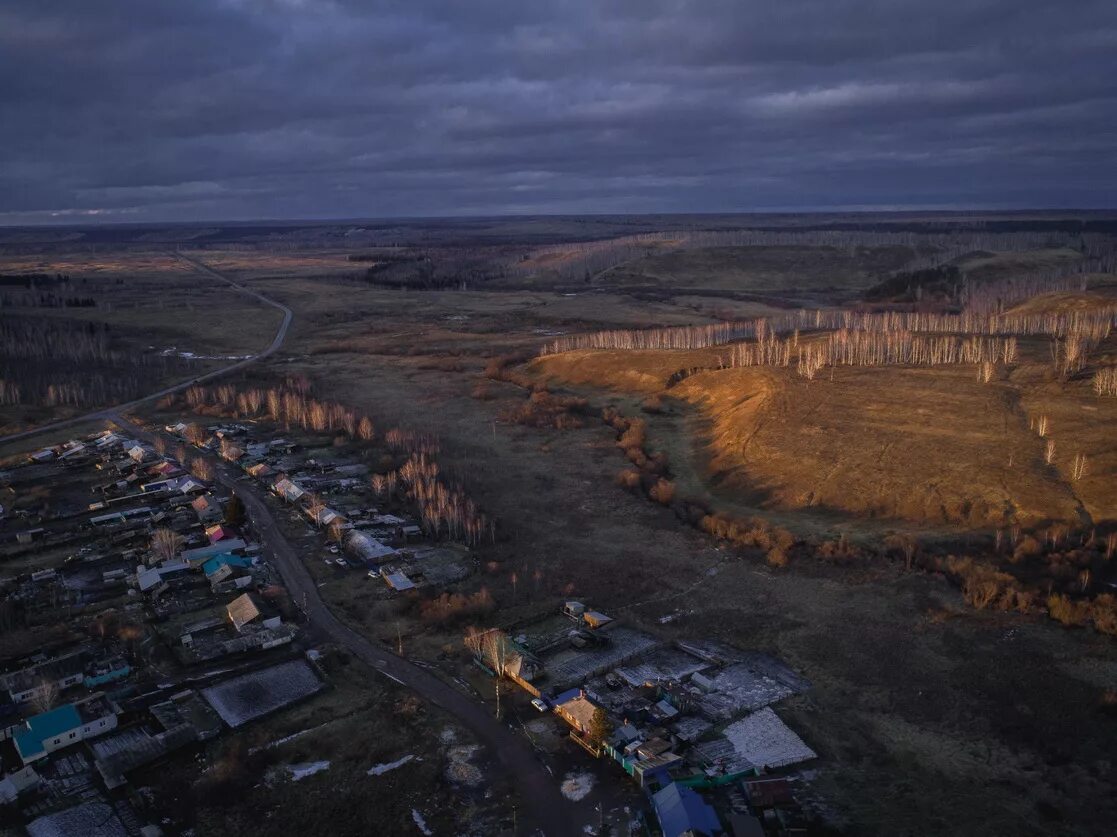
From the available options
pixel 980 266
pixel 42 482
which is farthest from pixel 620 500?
pixel 980 266

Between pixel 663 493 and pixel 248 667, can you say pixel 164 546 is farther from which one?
pixel 663 493

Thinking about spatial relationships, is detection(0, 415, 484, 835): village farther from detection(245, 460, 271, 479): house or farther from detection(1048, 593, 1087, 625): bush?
detection(1048, 593, 1087, 625): bush

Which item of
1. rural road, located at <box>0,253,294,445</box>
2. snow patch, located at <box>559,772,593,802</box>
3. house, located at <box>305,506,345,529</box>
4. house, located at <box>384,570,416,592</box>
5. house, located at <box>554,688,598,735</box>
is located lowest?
snow patch, located at <box>559,772,593,802</box>

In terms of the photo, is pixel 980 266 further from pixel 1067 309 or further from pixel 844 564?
pixel 844 564

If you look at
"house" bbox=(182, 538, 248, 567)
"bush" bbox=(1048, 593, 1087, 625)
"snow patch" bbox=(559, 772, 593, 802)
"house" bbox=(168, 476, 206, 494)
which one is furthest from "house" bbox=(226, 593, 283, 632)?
"bush" bbox=(1048, 593, 1087, 625)

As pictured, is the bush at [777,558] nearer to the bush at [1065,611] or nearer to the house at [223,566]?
the bush at [1065,611]

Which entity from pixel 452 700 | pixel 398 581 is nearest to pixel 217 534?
pixel 398 581
